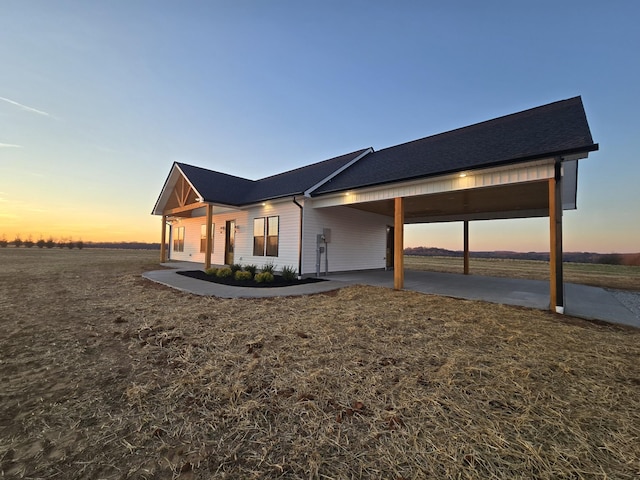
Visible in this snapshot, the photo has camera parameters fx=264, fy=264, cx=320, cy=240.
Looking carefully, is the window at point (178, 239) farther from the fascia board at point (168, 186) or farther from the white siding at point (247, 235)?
the fascia board at point (168, 186)

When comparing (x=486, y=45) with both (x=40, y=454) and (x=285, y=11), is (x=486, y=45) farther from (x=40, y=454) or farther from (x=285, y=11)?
(x=40, y=454)

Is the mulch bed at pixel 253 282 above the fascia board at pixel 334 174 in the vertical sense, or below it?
below

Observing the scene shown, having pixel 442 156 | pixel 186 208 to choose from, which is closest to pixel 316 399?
→ pixel 442 156

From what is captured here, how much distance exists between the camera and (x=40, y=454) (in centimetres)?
171

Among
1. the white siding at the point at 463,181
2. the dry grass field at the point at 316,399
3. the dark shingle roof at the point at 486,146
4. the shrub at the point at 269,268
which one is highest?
the dark shingle roof at the point at 486,146

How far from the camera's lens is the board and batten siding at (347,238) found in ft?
37.4

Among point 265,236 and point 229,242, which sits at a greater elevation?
point 265,236

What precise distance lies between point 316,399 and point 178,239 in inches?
788

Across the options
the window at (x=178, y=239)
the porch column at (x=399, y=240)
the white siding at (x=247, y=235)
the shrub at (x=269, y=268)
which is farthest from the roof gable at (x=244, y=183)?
the porch column at (x=399, y=240)

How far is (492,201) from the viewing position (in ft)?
33.4

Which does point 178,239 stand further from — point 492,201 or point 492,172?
point 492,172

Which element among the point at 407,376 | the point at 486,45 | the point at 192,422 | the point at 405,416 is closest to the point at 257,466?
the point at 192,422

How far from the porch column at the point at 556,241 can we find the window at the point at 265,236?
9487 millimetres

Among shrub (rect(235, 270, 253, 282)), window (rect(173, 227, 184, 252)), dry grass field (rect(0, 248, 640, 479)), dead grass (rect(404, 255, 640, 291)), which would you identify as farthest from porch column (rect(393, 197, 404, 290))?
window (rect(173, 227, 184, 252))
